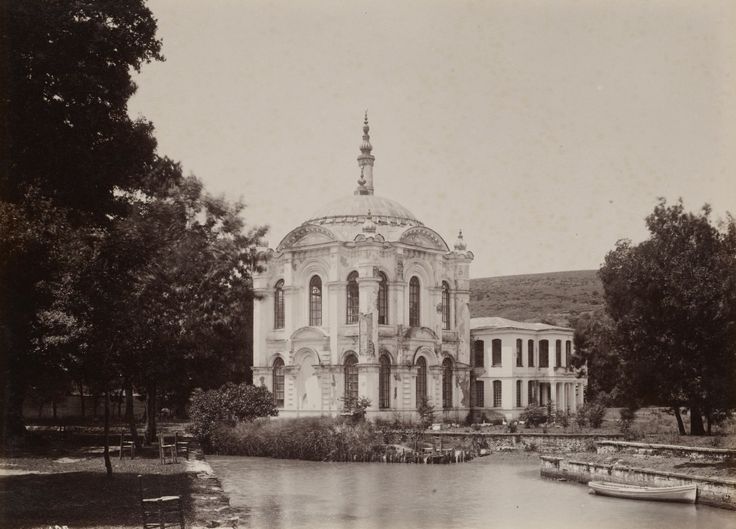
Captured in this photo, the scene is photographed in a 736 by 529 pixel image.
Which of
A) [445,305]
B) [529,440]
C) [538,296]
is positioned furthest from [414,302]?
[538,296]

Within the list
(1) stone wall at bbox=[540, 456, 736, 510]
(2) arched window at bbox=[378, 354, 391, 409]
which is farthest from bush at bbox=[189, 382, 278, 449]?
(1) stone wall at bbox=[540, 456, 736, 510]

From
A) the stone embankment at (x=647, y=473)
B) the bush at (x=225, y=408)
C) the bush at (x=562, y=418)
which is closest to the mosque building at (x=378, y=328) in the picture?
the bush at (x=562, y=418)

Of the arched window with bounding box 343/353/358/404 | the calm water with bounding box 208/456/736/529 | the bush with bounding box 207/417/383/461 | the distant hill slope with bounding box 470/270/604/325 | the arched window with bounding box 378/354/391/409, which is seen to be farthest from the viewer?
the distant hill slope with bounding box 470/270/604/325

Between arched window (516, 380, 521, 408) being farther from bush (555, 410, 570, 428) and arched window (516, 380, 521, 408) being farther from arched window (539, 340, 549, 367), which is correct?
arched window (539, 340, 549, 367)

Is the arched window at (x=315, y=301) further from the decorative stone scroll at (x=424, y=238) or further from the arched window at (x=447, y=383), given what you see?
the arched window at (x=447, y=383)

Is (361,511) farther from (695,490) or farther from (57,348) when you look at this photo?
(57,348)
